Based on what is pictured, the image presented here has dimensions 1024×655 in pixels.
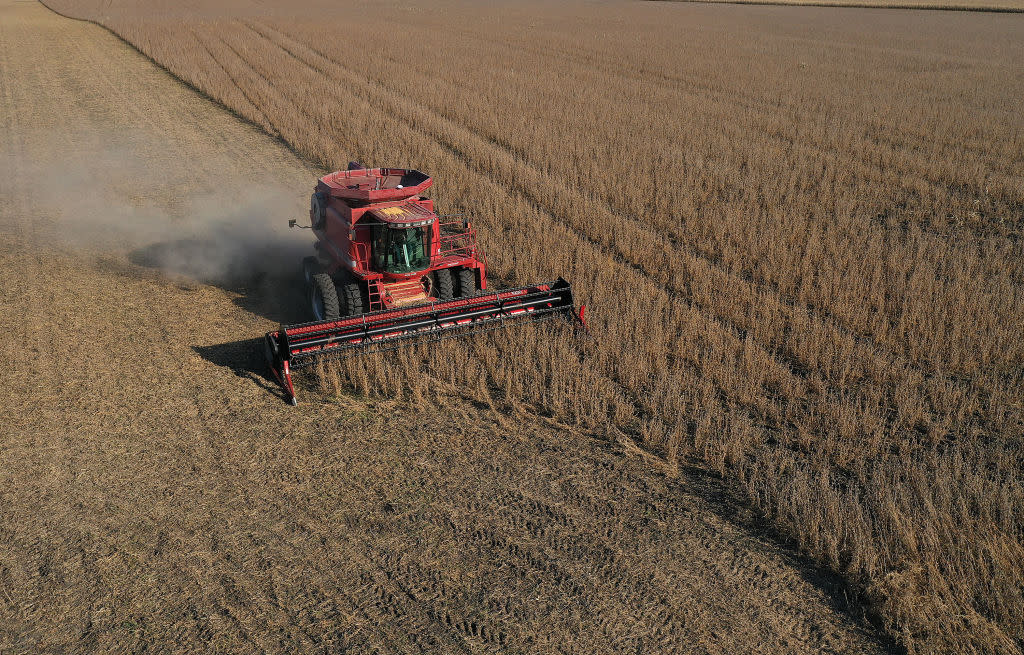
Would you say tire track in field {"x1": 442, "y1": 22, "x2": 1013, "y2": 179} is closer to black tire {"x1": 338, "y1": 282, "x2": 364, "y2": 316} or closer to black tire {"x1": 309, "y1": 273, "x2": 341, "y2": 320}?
black tire {"x1": 338, "y1": 282, "x2": 364, "y2": 316}

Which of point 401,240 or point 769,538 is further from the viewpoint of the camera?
point 401,240

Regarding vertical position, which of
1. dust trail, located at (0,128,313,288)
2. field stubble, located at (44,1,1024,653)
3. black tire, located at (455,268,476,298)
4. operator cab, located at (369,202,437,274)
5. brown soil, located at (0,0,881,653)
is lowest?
dust trail, located at (0,128,313,288)

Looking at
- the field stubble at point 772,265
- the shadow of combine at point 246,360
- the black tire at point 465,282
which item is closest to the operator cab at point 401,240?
the black tire at point 465,282

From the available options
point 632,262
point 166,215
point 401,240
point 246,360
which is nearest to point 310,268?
point 401,240

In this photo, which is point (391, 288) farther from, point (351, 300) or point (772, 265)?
point (772, 265)

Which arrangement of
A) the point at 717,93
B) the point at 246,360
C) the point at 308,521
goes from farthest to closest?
1. the point at 717,93
2. the point at 246,360
3. the point at 308,521

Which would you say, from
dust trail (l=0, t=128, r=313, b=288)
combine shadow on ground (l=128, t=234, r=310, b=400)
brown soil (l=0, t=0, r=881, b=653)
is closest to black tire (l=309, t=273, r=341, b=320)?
combine shadow on ground (l=128, t=234, r=310, b=400)
